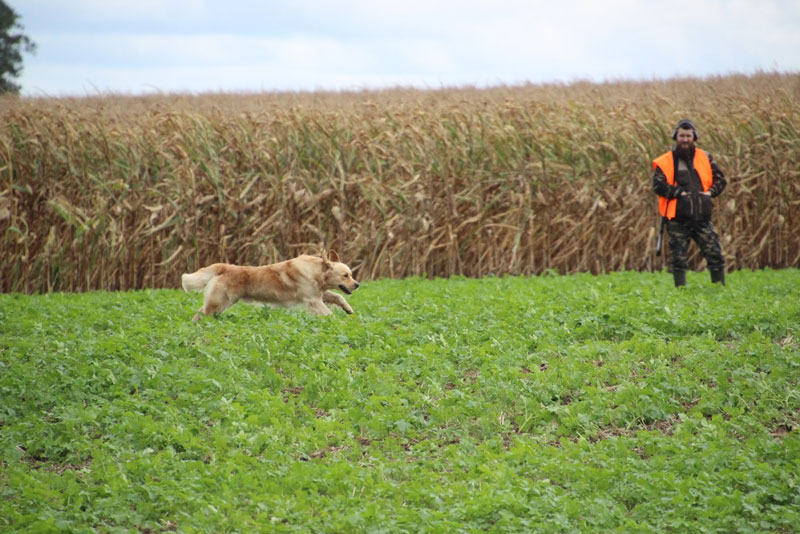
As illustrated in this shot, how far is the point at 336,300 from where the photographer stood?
36.8 feet

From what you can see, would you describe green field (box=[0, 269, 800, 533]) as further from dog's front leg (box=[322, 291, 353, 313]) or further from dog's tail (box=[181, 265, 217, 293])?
dog's tail (box=[181, 265, 217, 293])

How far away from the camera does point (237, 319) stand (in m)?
10.5

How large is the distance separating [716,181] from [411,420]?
8.48m

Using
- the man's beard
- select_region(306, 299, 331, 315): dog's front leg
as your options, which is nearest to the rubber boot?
the man's beard

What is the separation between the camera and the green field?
5.35 m

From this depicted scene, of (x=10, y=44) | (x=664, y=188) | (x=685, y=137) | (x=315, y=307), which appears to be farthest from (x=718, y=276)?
(x=10, y=44)

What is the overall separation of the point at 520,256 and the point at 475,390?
9.01 metres

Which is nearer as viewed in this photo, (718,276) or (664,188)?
(664,188)

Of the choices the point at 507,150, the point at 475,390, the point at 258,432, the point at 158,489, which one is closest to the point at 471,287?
the point at 507,150

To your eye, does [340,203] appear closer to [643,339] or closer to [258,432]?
[643,339]

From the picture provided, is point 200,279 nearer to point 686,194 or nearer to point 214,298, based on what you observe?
point 214,298

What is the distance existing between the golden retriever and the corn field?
5.16 metres

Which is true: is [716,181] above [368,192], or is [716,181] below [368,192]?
above

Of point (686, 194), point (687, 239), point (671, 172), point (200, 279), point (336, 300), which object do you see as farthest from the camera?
point (687, 239)
